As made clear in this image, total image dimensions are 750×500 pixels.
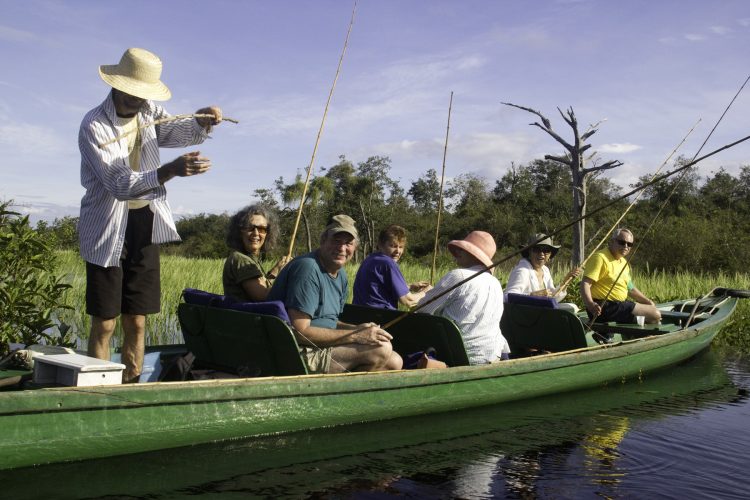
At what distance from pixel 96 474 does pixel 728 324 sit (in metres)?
9.03

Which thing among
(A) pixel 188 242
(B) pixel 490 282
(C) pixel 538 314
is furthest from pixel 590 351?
(A) pixel 188 242

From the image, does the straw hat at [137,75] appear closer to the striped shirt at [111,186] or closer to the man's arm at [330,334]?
the striped shirt at [111,186]

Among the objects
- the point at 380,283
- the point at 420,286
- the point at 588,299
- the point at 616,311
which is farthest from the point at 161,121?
the point at 616,311

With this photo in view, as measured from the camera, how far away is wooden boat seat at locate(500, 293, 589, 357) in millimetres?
6668

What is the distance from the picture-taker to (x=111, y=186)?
13.4ft

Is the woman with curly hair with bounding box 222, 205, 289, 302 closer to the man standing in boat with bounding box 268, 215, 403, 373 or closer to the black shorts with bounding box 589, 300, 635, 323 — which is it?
the man standing in boat with bounding box 268, 215, 403, 373

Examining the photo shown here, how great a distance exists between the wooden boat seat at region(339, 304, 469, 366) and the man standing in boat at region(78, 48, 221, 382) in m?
1.80

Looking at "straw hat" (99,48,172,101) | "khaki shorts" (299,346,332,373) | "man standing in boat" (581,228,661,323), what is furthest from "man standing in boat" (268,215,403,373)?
"man standing in boat" (581,228,661,323)

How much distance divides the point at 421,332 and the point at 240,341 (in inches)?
56.9

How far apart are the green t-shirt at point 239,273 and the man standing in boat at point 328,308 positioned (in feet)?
0.78

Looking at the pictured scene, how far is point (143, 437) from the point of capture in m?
4.18

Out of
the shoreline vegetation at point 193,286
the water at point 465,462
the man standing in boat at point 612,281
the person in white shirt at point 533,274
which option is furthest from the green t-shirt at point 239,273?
the man standing in boat at point 612,281

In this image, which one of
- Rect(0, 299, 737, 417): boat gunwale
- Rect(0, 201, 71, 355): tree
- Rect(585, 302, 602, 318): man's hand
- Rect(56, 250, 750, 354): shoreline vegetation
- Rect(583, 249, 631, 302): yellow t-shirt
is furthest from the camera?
Rect(56, 250, 750, 354): shoreline vegetation

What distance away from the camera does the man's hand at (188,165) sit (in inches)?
155
